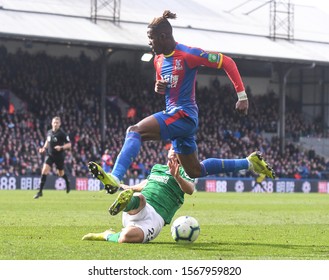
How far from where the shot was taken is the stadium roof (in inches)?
1591

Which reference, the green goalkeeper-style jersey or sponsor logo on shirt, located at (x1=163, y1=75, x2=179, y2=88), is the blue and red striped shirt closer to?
sponsor logo on shirt, located at (x1=163, y1=75, x2=179, y2=88)

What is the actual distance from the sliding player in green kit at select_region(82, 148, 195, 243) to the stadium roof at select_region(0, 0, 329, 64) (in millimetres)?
28134

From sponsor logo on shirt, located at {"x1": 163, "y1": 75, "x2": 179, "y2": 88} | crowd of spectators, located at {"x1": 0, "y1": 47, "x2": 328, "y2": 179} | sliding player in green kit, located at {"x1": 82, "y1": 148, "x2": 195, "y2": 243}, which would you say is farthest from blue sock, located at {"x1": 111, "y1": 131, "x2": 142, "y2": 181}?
crowd of spectators, located at {"x1": 0, "y1": 47, "x2": 328, "y2": 179}

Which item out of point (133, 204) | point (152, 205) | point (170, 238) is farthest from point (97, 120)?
point (133, 204)

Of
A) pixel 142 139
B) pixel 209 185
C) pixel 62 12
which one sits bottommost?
pixel 209 185

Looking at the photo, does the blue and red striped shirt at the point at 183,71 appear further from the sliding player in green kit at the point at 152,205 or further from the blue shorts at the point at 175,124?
the sliding player in green kit at the point at 152,205

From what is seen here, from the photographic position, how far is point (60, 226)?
13.7 m

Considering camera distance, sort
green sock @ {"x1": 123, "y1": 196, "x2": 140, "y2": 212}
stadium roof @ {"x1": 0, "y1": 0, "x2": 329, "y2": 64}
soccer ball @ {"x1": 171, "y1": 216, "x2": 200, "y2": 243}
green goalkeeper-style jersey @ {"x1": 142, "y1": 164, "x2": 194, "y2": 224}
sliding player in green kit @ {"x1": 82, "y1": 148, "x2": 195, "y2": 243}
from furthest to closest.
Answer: stadium roof @ {"x1": 0, "y1": 0, "x2": 329, "y2": 64}
soccer ball @ {"x1": 171, "y1": 216, "x2": 200, "y2": 243}
green goalkeeper-style jersey @ {"x1": 142, "y1": 164, "x2": 194, "y2": 224}
sliding player in green kit @ {"x1": 82, "y1": 148, "x2": 195, "y2": 243}
green sock @ {"x1": 123, "y1": 196, "x2": 140, "y2": 212}

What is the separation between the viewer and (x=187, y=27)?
49.0 meters

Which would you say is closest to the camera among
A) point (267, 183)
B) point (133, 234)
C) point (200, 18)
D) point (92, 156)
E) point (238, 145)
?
point (133, 234)

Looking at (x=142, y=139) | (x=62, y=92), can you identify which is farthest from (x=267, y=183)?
(x=142, y=139)

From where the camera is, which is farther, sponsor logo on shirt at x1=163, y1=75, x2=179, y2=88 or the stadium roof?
the stadium roof

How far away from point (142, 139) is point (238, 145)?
38.0 metres

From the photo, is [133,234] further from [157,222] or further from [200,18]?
[200,18]
